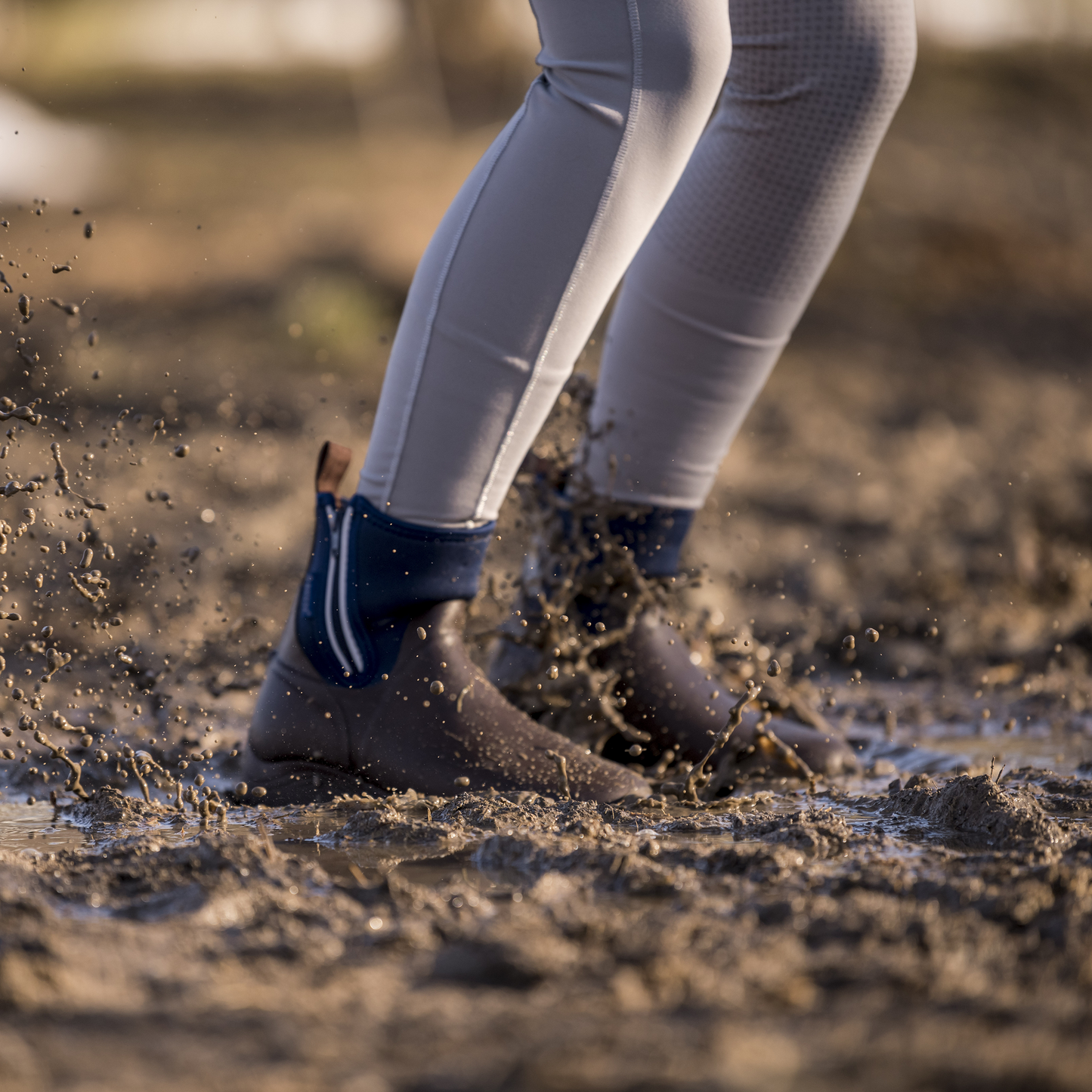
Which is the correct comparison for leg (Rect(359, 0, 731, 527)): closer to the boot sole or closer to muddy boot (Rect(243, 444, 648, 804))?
muddy boot (Rect(243, 444, 648, 804))

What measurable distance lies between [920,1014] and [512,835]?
537 mm

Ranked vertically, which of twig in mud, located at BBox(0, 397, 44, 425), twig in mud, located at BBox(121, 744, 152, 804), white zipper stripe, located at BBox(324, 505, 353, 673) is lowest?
twig in mud, located at BBox(121, 744, 152, 804)

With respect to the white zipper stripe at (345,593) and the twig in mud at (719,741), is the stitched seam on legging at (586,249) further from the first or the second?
the twig in mud at (719,741)

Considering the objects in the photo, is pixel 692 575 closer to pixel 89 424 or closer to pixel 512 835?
pixel 512 835

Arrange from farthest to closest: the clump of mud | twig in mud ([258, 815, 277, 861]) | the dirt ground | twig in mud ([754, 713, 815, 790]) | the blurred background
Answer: the blurred background
twig in mud ([754, 713, 815, 790])
the clump of mud
twig in mud ([258, 815, 277, 861])
the dirt ground

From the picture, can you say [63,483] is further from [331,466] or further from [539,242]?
[539,242]

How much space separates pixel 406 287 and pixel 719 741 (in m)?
7.17

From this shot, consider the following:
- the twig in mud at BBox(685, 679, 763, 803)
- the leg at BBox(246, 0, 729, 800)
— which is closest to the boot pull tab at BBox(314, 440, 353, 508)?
the leg at BBox(246, 0, 729, 800)

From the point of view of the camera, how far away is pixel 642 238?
1332mm

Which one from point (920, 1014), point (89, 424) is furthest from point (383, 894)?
point (89, 424)

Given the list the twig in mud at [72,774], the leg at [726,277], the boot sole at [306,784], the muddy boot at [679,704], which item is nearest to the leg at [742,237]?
the leg at [726,277]

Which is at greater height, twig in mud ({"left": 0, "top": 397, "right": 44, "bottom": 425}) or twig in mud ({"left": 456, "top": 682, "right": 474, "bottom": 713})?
twig in mud ({"left": 0, "top": 397, "right": 44, "bottom": 425})

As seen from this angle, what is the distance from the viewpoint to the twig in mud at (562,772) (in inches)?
56.2

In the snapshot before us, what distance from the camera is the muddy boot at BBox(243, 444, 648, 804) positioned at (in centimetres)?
141
